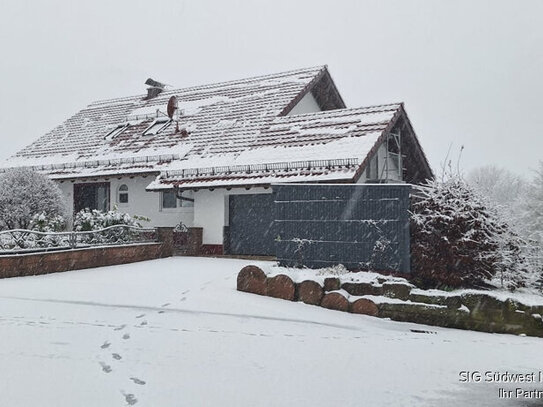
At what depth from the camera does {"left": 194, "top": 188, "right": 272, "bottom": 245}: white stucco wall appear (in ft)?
57.8


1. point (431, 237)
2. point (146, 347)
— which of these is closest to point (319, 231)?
point (431, 237)

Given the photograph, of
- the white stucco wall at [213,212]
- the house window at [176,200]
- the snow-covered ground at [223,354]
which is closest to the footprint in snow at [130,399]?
the snow-covered ground at [223,354]

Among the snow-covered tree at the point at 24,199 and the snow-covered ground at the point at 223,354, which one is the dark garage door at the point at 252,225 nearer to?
the snow-covered tree at the point at 24,199

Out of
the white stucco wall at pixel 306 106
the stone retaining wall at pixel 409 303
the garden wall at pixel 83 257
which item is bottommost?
the stone retaining wall at pixel 409 303

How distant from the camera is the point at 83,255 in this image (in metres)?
13.5

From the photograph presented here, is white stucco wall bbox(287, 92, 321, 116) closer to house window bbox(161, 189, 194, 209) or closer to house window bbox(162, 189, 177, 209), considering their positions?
house window bbox(161, 189, 194, 209)

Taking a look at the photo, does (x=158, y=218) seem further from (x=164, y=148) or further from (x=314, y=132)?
(x=314, y=132)

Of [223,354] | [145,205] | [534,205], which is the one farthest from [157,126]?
[223,354]

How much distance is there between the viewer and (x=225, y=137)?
19.9 metres

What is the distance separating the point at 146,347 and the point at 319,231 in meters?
5.70

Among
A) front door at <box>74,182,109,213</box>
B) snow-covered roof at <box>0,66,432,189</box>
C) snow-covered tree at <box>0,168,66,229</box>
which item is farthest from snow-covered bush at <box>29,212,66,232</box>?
front door at <box>74,182,109,213</box>

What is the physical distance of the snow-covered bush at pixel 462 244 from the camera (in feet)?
29.8

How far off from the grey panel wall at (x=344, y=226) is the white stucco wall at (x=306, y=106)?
1031cm

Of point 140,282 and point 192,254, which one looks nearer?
point 140,282
